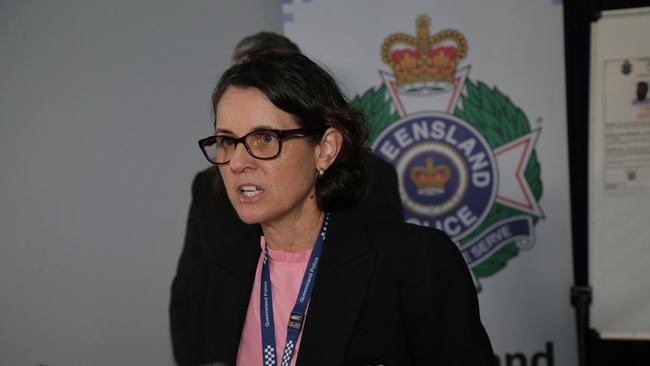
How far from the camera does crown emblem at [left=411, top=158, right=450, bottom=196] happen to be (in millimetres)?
2912

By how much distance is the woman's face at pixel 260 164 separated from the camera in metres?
1.26

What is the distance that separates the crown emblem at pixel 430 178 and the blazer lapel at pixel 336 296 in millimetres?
1561

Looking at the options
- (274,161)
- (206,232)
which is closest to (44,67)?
(206,232)

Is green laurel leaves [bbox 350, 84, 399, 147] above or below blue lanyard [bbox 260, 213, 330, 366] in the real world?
above

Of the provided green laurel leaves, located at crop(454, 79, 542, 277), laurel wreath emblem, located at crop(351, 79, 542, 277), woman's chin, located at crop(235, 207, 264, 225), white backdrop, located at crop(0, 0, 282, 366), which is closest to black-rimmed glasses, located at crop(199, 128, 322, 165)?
woman's chin, located at crop(235, 207, 264, 225)

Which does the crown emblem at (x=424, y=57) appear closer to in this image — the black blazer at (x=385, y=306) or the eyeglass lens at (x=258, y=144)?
the black blazer at (x=385, y=306)

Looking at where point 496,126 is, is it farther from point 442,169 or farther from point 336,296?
point 336,296

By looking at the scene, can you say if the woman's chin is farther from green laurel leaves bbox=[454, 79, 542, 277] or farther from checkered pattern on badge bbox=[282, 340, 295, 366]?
green laurel leaves bbox=[454, 79, 542, 277]

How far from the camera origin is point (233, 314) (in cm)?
143

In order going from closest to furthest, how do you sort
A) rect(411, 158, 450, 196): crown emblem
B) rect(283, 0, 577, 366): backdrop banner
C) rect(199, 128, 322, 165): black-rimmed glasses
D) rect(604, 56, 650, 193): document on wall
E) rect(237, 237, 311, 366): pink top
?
rect(199, 128, 322, 165): black-rimmed glasses
rect(237, 237, 311, 366): pink top
rect(604, 56, 650, 193): document on wall
rect(283, 0, 577, 366): backdrop banner
rect(411, 158, 450, 196): crown emblem

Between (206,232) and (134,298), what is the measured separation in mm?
1710

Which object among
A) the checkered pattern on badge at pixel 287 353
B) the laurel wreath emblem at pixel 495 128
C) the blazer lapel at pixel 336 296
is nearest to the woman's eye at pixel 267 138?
the blazer lapel at pixel 336 296

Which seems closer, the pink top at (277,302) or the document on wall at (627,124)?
the pink top at (277,302)

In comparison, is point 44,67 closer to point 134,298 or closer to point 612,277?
point 134,298
